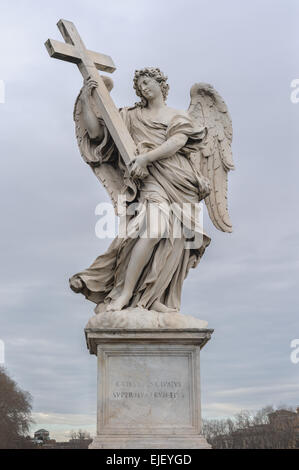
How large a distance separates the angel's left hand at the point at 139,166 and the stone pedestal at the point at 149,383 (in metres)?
2.13

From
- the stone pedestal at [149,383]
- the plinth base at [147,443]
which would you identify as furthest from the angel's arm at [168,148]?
the plinth base at [147,443]

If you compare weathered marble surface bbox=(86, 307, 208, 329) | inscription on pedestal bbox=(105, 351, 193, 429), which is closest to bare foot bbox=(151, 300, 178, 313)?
weathered marble surface bbox=(86, 307, 208, 329)

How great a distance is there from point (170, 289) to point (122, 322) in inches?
38.9

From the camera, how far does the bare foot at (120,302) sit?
26.4 feet

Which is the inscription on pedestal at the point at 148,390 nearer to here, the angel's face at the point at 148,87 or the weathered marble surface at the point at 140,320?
the weathered marble surface at the point at 140,320

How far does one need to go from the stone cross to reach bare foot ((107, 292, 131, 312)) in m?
1.77

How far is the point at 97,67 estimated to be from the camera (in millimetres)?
9789

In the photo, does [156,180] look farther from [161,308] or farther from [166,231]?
[161,308]

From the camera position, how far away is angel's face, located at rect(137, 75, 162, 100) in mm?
9164

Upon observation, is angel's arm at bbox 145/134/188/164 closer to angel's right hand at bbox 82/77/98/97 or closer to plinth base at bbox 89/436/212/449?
angel's right hand at bbox 82/77/98/97

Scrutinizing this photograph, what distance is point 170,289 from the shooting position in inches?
334

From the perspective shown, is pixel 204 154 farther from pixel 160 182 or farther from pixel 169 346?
pixel 169 346
